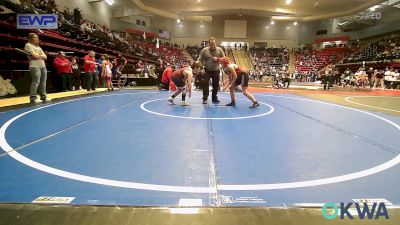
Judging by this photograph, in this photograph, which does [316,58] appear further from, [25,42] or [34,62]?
[34,62]

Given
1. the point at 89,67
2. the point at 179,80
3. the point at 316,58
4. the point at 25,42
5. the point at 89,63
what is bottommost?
the point at 179,80

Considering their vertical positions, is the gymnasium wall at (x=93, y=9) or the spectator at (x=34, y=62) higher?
the gymnasium wall at (x=93, y=9)

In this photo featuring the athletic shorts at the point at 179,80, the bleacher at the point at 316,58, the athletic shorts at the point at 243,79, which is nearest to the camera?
the athletic shorts at the point at 243,79

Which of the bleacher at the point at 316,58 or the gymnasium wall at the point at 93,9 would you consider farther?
the bleacher at the point at 316,58

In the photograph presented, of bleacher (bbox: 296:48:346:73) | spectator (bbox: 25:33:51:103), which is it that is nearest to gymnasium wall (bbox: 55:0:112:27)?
spectator (bbox: 25:33:51:103)

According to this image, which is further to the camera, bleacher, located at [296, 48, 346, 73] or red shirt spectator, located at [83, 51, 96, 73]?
bleacher, located at [296, 48, 346, 73]

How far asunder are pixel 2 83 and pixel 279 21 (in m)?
43.4

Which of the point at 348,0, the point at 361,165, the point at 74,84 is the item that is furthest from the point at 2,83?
the point at 348,0

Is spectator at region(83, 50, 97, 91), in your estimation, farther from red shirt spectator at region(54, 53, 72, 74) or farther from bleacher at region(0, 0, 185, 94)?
bleacher at region(0, 0, 185, 94)

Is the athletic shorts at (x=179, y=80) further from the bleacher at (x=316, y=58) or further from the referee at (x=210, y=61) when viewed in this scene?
the bleacher at (x=316, y=58)

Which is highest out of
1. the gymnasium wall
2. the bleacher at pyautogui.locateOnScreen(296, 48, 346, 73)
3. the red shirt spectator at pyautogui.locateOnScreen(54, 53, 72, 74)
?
the gymnasium wall

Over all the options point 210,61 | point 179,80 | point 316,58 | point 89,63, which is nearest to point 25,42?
point 89,63

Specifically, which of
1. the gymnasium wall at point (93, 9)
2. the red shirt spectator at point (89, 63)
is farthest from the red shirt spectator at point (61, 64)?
the gymnasium wall at point (93, 9)

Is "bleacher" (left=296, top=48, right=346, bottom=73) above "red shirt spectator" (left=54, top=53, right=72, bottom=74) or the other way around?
above
